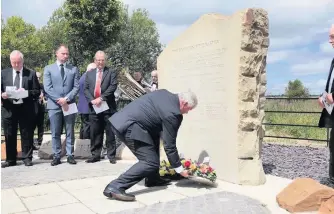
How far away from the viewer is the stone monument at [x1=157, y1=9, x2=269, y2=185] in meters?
5.06

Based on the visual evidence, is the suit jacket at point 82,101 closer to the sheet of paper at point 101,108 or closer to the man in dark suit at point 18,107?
the sheet of paper at point 101,108

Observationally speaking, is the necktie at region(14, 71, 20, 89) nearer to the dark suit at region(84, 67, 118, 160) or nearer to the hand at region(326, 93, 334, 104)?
the dark suit at region(84, 67, 118, 160)

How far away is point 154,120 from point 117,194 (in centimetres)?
92

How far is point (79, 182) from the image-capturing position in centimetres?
531

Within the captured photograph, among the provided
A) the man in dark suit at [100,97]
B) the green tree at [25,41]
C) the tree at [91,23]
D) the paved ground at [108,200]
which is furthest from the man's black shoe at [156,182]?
the green tree at [25,41]

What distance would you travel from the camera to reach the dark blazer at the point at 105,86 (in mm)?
6793

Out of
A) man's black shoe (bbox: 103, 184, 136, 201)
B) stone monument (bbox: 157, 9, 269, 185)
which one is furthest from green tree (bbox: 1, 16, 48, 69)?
man's black shoe (bbox: 103, 184, 136, 201)

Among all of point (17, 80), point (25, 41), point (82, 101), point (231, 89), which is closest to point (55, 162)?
point (82, 101)

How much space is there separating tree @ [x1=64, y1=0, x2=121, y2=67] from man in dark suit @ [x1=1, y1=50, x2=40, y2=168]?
1868 cm

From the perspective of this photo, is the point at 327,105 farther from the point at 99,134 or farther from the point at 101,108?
the point at 99,134

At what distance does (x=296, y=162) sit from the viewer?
723 centimetres

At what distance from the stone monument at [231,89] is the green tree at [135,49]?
95.5 feet

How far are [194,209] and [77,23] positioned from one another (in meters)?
22.8

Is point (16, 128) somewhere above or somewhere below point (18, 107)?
below
